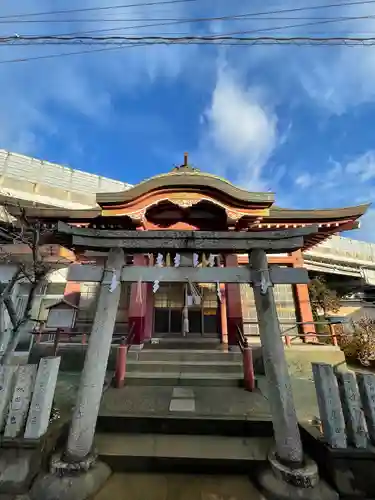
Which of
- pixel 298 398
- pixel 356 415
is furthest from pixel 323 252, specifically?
pixel 356 415

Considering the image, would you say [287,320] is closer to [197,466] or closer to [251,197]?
[251,197]

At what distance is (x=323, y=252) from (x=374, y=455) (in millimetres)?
19835

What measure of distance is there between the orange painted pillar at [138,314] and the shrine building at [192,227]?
0.03 m

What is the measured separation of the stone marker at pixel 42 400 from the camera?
3592 mm

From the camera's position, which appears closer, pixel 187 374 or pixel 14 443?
pixel 14 443

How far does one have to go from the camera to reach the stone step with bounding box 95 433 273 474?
3.91m

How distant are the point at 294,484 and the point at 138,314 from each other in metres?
6.65

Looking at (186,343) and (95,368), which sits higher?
(186,343)

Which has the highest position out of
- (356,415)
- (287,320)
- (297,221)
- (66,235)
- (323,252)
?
(323,252)

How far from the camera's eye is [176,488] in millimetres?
3533

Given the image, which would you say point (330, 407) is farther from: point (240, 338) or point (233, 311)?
point (233, 311)

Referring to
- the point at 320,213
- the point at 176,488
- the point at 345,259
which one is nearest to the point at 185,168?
the point at 320,213

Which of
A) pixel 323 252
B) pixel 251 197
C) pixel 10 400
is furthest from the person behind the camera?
pixel 323 252

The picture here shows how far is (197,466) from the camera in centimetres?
390
